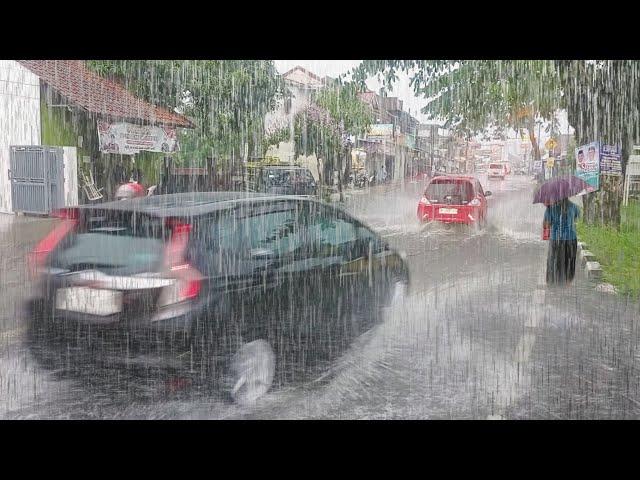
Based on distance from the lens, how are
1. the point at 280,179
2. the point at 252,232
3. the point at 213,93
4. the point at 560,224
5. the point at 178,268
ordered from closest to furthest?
the point at 178,268
the point at 252,232
the point at 560,224
the point at 280,179
the point at 213,93

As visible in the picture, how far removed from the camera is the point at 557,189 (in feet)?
20.5

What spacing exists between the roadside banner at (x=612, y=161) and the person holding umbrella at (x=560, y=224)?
1.17 meters

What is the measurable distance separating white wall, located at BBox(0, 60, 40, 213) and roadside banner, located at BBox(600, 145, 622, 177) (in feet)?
21.2

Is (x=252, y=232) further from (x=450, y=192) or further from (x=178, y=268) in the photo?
(x=450, y=192)

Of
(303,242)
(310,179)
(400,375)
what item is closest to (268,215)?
(303,242)

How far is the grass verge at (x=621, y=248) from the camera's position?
21.7 ft

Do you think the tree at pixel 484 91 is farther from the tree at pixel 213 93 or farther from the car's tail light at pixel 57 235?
the car's tail light at pixel 57 235

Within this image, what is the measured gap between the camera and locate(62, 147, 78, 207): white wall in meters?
7.11

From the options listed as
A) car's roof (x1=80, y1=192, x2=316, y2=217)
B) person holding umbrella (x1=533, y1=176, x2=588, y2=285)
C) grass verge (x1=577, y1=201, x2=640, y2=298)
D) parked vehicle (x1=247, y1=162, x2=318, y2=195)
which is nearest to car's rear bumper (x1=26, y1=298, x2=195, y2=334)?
car's roof (x1=80, y1=192, x2=316, y2=217)

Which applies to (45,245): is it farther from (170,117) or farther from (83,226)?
(170,117)

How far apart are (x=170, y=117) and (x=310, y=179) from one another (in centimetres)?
208

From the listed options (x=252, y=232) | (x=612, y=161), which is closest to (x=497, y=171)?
(x=612, y=161)

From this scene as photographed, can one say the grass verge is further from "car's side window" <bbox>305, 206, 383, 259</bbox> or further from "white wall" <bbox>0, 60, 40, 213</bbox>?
"white wall" <bbox>0, 60, 40, 213</bbox>

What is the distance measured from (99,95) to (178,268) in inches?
195
